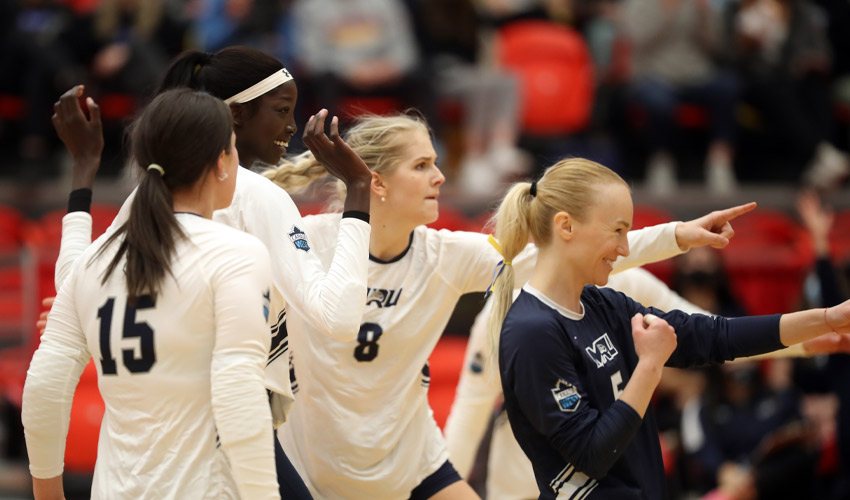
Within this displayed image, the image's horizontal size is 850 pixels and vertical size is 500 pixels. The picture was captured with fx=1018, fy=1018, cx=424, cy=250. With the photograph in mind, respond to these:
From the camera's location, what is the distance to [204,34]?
10.2m

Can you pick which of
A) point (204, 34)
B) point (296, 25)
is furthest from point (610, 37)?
point (204, 34)

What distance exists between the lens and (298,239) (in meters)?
3.26

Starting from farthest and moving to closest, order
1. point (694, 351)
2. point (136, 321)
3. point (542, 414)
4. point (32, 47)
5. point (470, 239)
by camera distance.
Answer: point (32, 47)
point (470, 239)
point (694, 351)
point (542, 414)
point (136, 321)

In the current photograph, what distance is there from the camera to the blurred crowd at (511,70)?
387 inches

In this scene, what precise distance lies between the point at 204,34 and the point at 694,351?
26.1ft

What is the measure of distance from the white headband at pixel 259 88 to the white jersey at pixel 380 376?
59 centimetres

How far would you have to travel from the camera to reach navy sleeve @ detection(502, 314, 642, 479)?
2918 mm

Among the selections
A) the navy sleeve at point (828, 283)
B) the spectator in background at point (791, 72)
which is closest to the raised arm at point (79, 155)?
the navy sleeve at point (828, 283)

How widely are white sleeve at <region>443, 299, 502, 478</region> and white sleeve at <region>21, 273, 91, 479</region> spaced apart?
6.75 feet

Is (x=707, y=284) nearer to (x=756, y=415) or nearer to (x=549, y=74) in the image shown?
(x=756, y=415)

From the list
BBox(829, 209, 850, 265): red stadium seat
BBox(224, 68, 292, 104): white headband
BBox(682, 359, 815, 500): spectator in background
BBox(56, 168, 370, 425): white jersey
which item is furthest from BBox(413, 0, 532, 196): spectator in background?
BBox(56, 168, 370, 425): white jersey

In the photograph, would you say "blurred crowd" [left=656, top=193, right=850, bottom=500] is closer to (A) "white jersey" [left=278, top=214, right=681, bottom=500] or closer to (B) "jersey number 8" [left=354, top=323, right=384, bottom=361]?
(A) "white jersey" [left=278, top=214, right=681, bottom=500]

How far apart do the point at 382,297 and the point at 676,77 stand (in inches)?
281

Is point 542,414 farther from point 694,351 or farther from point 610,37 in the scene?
point 610,37
